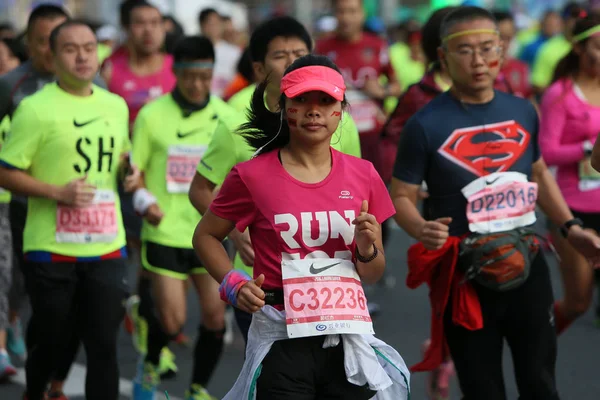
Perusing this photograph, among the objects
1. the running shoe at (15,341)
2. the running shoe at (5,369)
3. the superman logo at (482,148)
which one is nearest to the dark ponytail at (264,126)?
the superman logo at (482,148)

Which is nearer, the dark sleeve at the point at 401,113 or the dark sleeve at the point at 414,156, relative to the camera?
the dark sleeve at the point at 414,156

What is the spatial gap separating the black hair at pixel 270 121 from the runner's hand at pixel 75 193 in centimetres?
138

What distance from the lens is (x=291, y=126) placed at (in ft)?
14.8

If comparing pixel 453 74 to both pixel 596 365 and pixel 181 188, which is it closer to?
pixel 181 188

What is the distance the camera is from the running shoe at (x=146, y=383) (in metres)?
7.11

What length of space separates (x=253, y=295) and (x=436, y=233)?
1041mm

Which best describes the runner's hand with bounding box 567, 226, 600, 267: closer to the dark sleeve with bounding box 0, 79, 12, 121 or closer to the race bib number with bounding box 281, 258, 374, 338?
the race bib number with bounding box 281, 258, 374, 338

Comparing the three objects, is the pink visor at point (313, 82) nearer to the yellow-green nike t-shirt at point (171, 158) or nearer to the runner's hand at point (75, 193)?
the runner's hand at point (75, 193)

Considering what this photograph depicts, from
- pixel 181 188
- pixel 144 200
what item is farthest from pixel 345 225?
pixel 181 188

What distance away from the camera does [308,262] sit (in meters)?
4.45

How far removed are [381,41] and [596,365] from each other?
12.9 feet

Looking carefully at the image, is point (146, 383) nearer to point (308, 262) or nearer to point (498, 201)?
point (498, 201)

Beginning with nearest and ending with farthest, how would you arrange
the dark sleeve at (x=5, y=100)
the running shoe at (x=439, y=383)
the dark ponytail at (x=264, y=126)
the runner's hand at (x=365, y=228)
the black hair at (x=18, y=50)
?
the runner's hand at (x=365, y=228), the dark ponytail at (x=264, y=126), the dark sleeve at (x=5, y=100), the running shoe at (x=439, y=383), the black hair at (x=18, y=50)

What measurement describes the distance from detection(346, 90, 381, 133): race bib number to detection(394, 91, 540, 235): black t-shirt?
475 centimetres
